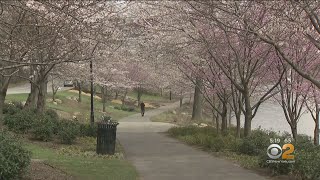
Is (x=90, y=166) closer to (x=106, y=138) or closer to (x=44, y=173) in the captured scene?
→ (x=44, y=173)

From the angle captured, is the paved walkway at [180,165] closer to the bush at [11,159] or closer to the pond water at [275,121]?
the bush at [11,159]

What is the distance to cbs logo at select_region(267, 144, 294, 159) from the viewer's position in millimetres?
9688

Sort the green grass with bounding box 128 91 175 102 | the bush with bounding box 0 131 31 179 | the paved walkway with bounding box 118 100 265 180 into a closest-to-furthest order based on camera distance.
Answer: the bush with bounding box 0 131 31 179 → the paved walkway with bounding box 118 100 265 180 → the green grass with bounding box 128 91 175 102

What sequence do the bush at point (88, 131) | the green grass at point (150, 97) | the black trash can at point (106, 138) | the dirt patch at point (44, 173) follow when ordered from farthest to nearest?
the green grass at point (150, 97) < the bush at point (88, 131) < the black trash can at point (106, 138) < the dirt patch at point (44, 173)

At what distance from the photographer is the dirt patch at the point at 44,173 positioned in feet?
27.1

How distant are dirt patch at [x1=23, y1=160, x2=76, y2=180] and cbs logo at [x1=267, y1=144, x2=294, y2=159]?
15.5 ft

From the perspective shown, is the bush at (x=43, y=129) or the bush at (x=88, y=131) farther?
the bush at (x=88, y=131)

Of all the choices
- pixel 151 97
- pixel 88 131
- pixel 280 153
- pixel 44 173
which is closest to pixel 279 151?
pixel 280 153

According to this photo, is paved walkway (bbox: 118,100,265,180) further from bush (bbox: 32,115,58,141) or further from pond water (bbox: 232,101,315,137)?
pond water (bbox: 232,101,315,137)

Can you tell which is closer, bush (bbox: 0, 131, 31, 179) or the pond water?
bush (bbox: 0, 131, 31, 179)

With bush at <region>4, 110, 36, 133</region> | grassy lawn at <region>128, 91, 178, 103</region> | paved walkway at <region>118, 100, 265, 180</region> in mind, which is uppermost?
grassy lawn at <region>128, 91, 178, 103</region>

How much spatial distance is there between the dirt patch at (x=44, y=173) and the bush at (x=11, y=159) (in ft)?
2.01

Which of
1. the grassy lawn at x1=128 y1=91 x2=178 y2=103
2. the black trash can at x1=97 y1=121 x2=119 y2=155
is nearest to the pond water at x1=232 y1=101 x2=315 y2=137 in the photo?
the black trash can at x1=97 y1=121 x2=119 y2=155

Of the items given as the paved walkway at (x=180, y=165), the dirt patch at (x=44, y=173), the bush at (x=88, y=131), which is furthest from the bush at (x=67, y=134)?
the dirt patch at (x=44, y=173)
